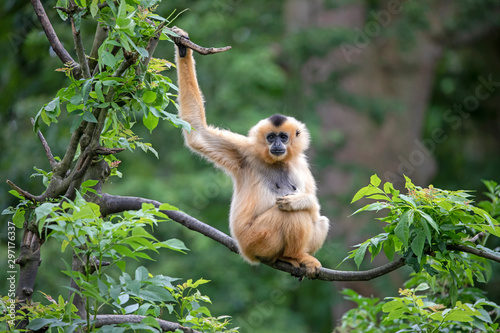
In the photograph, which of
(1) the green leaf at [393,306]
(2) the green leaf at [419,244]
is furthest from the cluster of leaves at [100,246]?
(1) the green leaf at [393,306]

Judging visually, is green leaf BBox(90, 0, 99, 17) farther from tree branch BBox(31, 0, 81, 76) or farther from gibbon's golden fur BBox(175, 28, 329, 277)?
gibbon's golden fur BBox(175, 28, 329, 277)

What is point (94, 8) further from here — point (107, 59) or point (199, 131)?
point (199, 131)

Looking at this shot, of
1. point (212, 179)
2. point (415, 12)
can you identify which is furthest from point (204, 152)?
point (415, 12)

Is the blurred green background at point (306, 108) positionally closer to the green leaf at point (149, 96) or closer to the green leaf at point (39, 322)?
the green leaf at point (149, 96)

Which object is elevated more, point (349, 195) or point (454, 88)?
point (454, 88)

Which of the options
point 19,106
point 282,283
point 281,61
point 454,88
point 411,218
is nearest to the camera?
point 411,218

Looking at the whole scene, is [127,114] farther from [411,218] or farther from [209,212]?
[209,212]

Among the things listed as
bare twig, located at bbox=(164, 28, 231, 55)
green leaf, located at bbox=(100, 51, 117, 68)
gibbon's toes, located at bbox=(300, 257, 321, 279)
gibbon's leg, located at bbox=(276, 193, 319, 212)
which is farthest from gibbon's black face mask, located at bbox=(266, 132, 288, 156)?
green leaf, located at bbox=(100, 51, 117, 68)

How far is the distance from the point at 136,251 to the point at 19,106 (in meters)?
10.4

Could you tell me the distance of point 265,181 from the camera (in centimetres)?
612

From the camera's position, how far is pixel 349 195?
14.6 metres

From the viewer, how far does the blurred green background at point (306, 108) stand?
13836 millimetres

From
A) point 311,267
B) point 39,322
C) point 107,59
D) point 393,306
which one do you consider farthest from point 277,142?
point 39,322

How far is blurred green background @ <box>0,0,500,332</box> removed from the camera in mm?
13836
